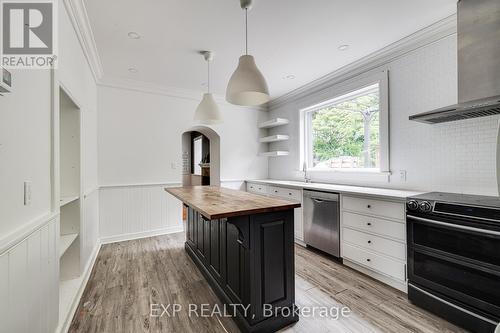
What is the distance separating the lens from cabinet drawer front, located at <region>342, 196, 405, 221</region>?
224cm

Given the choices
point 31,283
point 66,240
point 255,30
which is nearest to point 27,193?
point 31,283

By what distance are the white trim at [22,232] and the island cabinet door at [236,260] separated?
1.09m

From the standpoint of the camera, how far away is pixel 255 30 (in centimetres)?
244

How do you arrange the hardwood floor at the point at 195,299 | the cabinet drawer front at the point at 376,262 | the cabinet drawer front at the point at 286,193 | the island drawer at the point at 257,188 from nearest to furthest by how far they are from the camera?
the hardwood floor at the point at 195,299 < the cabinet drawer front at the point at 376,262 < the cabinet drawer front at the point at 286,193 < the island drawer at the point at 257,188

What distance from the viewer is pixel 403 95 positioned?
2.72 metres

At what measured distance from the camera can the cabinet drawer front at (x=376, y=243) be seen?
224 centimetres

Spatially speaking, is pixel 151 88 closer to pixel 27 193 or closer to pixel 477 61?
pixel 27 193

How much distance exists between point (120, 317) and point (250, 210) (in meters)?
1.49

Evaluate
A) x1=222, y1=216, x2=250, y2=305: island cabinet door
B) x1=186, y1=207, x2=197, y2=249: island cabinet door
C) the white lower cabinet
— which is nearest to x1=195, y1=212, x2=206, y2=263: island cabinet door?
x1=186, y1=207, x2=197, y2=249: island cabinet door

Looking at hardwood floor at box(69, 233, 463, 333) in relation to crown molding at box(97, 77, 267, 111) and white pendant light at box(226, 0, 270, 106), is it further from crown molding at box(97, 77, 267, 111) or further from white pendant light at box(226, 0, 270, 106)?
crown molding at box(97, 77, 267, 111)

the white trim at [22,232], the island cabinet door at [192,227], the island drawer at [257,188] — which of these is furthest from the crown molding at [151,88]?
the white trim at [22,232]

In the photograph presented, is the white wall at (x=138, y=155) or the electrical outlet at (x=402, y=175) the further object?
the white wall at (x=138, y=155)

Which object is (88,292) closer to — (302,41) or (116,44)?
(116,44)

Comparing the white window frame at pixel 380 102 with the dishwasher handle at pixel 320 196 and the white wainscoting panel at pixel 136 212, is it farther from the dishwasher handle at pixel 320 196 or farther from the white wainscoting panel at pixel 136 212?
the white wainscoting panel at pixel 136 212
